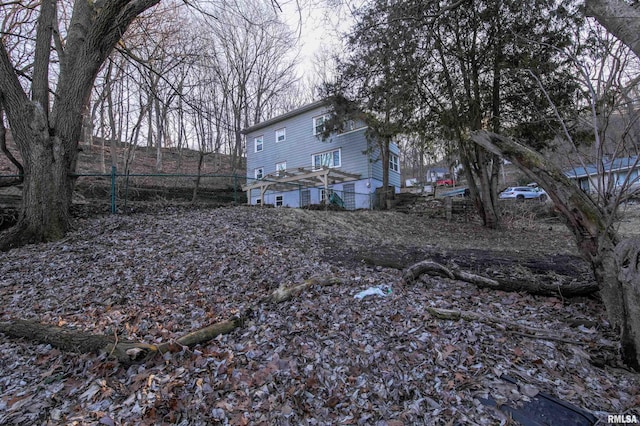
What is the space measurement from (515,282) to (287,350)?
9.55 feet

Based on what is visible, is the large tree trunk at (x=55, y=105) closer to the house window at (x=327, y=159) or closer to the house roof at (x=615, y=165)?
the house roof at (x=615, y=165)

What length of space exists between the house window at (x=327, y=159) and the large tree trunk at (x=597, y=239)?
13743mm

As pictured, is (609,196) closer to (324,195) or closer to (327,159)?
(324,195)

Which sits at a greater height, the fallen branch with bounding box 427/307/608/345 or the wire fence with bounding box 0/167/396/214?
the wire fence with bounding box 0/167/396/214

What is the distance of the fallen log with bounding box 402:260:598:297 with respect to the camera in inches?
132

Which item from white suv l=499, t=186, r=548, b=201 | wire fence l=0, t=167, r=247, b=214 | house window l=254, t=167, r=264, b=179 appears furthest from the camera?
white suv l=499, t=186, r=548, b=201

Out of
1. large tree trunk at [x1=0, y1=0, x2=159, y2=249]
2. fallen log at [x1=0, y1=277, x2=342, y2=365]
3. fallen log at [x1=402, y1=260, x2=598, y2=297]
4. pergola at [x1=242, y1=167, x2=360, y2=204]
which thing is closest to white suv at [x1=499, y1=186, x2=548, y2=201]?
pergola at [x1=242, y1=167, x2=360, y2=204]

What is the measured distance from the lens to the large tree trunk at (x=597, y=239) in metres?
2.13

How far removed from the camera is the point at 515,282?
12.1 ft

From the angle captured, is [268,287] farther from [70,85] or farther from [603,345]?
[70,85]

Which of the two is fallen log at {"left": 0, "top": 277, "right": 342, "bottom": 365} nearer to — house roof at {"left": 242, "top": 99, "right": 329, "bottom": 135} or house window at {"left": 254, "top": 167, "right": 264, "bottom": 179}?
house roof at {"left": 242, "top": 99, "right": 329, "bottom": 135}

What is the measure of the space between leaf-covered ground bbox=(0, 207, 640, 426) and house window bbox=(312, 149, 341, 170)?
1269cm

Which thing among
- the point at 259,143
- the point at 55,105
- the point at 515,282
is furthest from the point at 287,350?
the point at 259,143

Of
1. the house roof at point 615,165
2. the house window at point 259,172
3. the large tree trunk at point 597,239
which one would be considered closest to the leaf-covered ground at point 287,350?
the large tree trunk at point 597,239
